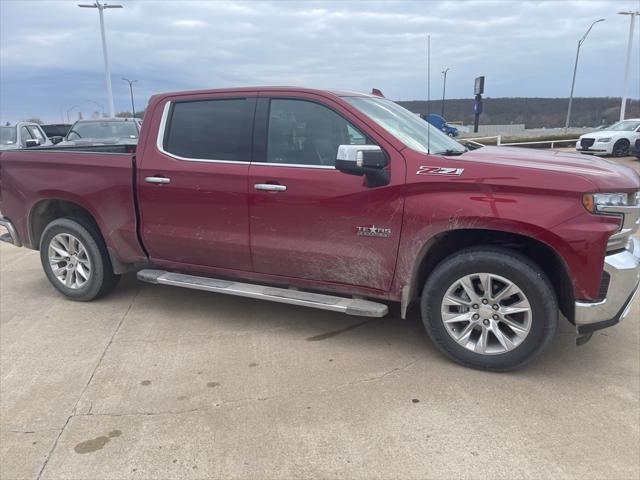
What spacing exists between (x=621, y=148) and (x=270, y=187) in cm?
1932

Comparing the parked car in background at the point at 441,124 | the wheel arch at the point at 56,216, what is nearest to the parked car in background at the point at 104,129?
the wheel arch at the point at 56,216

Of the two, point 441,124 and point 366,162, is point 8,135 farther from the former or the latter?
point 366,162

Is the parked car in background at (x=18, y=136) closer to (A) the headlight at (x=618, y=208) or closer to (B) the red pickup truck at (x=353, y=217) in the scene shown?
(B) the red pickup truck at (x=353, y=217)

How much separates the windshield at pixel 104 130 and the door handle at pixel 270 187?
382 inches

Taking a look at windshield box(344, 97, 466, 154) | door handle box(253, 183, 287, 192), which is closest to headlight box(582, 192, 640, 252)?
windshield box(344, 97, 466, 154)

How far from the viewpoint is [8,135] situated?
1304cm

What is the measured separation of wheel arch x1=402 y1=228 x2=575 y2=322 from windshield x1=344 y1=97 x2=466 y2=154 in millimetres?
665

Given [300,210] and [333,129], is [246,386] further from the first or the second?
[333,129]

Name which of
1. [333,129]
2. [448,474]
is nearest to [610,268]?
[448,474]

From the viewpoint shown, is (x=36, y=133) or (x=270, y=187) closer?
(x=270, y=187)

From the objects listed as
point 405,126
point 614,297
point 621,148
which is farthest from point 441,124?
point 621,148

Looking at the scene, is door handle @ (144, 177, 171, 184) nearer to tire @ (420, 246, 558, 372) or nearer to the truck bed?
the truck bed

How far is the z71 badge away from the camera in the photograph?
3.43 metres

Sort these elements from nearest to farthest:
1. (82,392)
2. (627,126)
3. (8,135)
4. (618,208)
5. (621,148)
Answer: (618,208) → (82,392) → (8,135) → (621,148) → (627,126)
